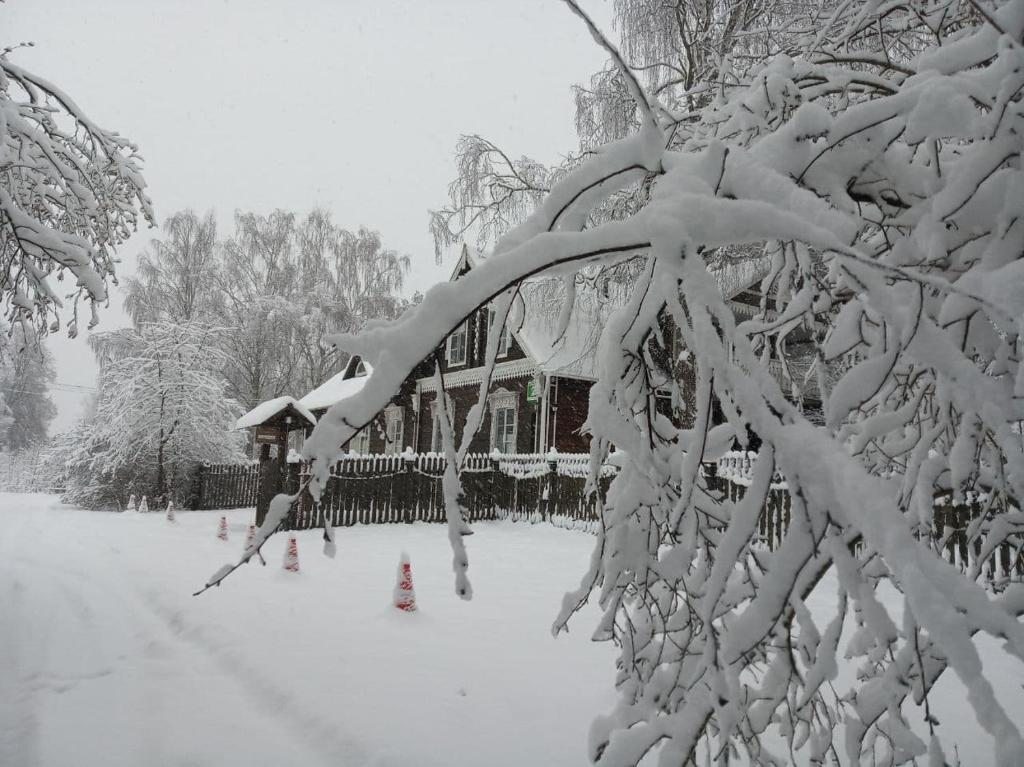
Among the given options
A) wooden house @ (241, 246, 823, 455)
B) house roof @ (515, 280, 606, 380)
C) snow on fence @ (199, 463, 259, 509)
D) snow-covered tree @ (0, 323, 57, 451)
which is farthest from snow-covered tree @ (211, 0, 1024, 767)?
snow-covered tree @ (0, 323, 57, 451)

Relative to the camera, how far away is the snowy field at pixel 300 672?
10.4ft

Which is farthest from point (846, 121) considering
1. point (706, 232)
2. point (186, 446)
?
point (186, 446)

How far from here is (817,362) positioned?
164 cm

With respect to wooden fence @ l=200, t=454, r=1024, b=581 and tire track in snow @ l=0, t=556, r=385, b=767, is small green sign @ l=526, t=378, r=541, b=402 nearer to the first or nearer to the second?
wooden fence @ l=200, t=454, r=1024, b=581

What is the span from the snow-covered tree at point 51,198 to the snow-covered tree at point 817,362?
210 inches

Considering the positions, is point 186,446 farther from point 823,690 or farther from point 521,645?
point 823,690

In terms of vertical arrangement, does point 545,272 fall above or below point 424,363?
above

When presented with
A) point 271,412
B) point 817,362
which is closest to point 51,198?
point 271,412

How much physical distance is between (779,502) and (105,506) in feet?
56.7

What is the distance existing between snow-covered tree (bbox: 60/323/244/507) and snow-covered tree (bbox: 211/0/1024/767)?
720 inches

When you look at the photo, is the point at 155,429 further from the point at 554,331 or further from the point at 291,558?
the point at 291,558

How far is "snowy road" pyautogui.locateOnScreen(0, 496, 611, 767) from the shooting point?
3166mm

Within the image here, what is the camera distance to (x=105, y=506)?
58.0 feet

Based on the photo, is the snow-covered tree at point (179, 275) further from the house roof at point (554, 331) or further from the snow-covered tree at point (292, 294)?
the house roof at point (554, 331)
